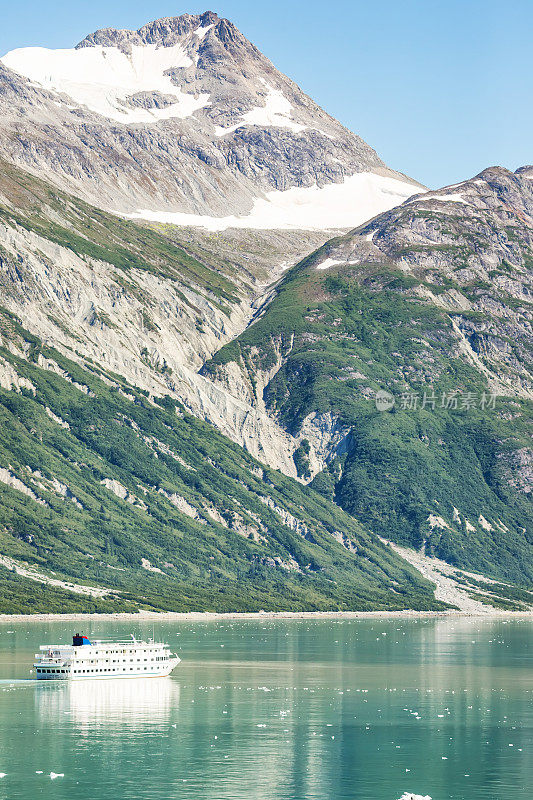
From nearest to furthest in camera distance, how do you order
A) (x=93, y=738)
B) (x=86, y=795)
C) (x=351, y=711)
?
(x=86, y=795) < (x=93, y=738) < (x=351, y=711)

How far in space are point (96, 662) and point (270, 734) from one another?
42816mm

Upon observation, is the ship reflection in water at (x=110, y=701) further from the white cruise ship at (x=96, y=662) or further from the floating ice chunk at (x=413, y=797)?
the floating ice chunk at (x=413, y=797)

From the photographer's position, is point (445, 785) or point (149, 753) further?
point (149, 753)

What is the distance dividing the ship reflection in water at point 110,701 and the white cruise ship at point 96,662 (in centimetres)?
116

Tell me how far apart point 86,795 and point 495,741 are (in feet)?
134

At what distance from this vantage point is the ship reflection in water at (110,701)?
121 meters

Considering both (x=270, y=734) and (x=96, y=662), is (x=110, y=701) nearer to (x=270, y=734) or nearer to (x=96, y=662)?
(x=96, y=662)

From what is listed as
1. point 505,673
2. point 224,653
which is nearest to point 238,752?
point 505,673

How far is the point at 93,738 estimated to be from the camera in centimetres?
11062

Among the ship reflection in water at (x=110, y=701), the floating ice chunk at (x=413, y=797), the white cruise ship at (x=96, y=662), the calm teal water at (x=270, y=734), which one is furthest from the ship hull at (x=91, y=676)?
the floating ice chunk at (x=413, y=797)

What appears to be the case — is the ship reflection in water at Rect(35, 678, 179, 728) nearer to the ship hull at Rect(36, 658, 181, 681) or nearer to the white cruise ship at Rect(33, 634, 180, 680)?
the ship hull at Rect(36, 658, 181, 681)

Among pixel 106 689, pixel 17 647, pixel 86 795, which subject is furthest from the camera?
pixel 17 647

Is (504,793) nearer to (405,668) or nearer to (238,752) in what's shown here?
(238,752)

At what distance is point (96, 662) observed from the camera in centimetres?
15100
